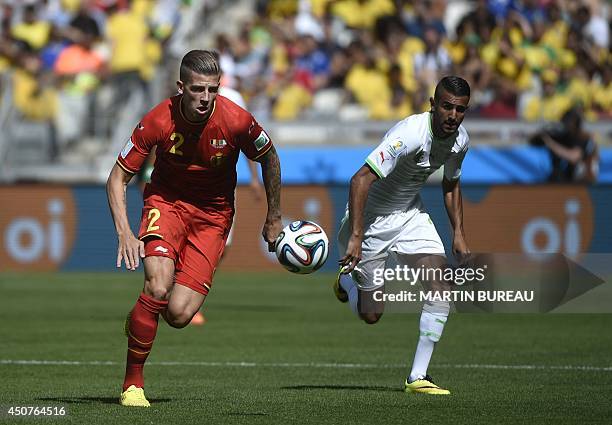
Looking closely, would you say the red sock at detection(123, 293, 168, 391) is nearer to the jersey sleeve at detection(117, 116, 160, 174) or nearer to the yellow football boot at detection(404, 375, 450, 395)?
the jersey sleeve at detection(117, 116, 160, 174)

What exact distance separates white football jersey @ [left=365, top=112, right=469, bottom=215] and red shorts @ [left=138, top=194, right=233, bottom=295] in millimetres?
1240

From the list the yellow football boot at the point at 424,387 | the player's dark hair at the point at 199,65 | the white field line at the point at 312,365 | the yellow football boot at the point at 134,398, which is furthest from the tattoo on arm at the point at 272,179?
the white field line at the point at 312,365

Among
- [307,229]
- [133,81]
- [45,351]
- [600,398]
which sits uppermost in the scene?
[133,81]

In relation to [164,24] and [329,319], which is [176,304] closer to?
[329,319]

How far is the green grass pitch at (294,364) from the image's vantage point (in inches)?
339

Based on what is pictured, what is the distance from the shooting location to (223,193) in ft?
30.0

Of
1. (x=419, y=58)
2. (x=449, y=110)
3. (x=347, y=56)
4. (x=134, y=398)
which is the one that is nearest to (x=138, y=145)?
(x=134, y=398)

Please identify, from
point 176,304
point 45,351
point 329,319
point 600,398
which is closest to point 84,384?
point 176,304

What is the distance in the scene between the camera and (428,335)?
9820 millimetres

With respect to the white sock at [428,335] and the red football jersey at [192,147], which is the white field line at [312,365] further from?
the red football jersey at [192,147]

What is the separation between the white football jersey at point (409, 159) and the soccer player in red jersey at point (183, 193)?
1007 mm

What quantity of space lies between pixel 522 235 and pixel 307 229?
12117 mm

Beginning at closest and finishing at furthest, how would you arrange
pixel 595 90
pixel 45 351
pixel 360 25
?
1. pixel 45 351
2. pixel 595 90
3. pixel 360 25

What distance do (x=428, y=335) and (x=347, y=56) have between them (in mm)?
13969
